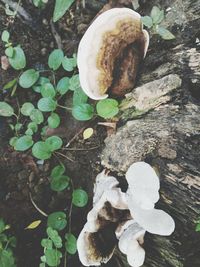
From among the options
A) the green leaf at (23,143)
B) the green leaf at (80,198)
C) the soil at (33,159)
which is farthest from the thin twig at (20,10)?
the green leaf at (80,198)

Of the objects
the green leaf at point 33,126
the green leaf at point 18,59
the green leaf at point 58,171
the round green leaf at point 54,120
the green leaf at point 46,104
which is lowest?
the green leaf at point 58,171

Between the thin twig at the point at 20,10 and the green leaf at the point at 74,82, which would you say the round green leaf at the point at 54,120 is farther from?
the thin twig at the point at 20,10

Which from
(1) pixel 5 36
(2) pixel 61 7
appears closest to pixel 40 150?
(1) pixel 5 36

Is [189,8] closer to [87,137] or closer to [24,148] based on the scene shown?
[87,137]

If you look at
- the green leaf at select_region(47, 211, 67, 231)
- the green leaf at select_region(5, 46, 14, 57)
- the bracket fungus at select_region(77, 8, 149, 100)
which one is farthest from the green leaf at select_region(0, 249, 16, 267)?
the green leaf at select_region(5, 46, 14, 57)

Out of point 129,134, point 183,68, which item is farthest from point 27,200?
point 183,68

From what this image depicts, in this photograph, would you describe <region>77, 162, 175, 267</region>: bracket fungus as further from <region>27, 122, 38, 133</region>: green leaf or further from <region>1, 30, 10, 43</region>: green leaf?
<region>1, 30, 10, 43</region>: green leaf
